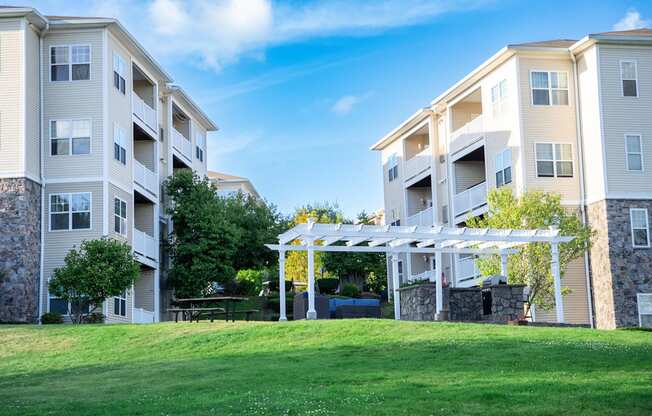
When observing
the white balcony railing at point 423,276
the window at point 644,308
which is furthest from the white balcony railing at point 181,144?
the window at point 644,308

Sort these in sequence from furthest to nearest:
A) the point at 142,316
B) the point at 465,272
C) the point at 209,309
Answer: the point at 465,272
the point at 142,316
the point at 209,309

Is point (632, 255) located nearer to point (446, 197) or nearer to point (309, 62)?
point (446, 197)

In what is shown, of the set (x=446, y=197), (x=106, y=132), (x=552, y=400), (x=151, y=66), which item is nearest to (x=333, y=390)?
(x=552, y=400)

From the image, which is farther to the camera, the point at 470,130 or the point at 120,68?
the point at 470,130

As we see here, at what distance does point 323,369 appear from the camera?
18.5 m

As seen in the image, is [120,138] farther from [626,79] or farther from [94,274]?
[626,79]

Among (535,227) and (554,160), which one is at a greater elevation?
(554,160)

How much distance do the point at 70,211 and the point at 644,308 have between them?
20.3 meters

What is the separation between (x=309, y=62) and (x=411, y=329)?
22.1 m

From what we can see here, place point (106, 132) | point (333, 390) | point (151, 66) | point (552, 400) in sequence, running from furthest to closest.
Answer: point (151, 66) < point (106, 132) < point (333, 390) < point (552, 400)

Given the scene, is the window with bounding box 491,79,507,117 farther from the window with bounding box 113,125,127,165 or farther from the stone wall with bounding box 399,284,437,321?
the window with bounding box 113,125,127,165

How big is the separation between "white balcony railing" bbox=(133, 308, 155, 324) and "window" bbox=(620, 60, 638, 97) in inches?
772

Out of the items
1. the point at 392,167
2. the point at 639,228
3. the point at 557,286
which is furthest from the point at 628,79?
the point at 392,167

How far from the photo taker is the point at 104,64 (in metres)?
35.6
